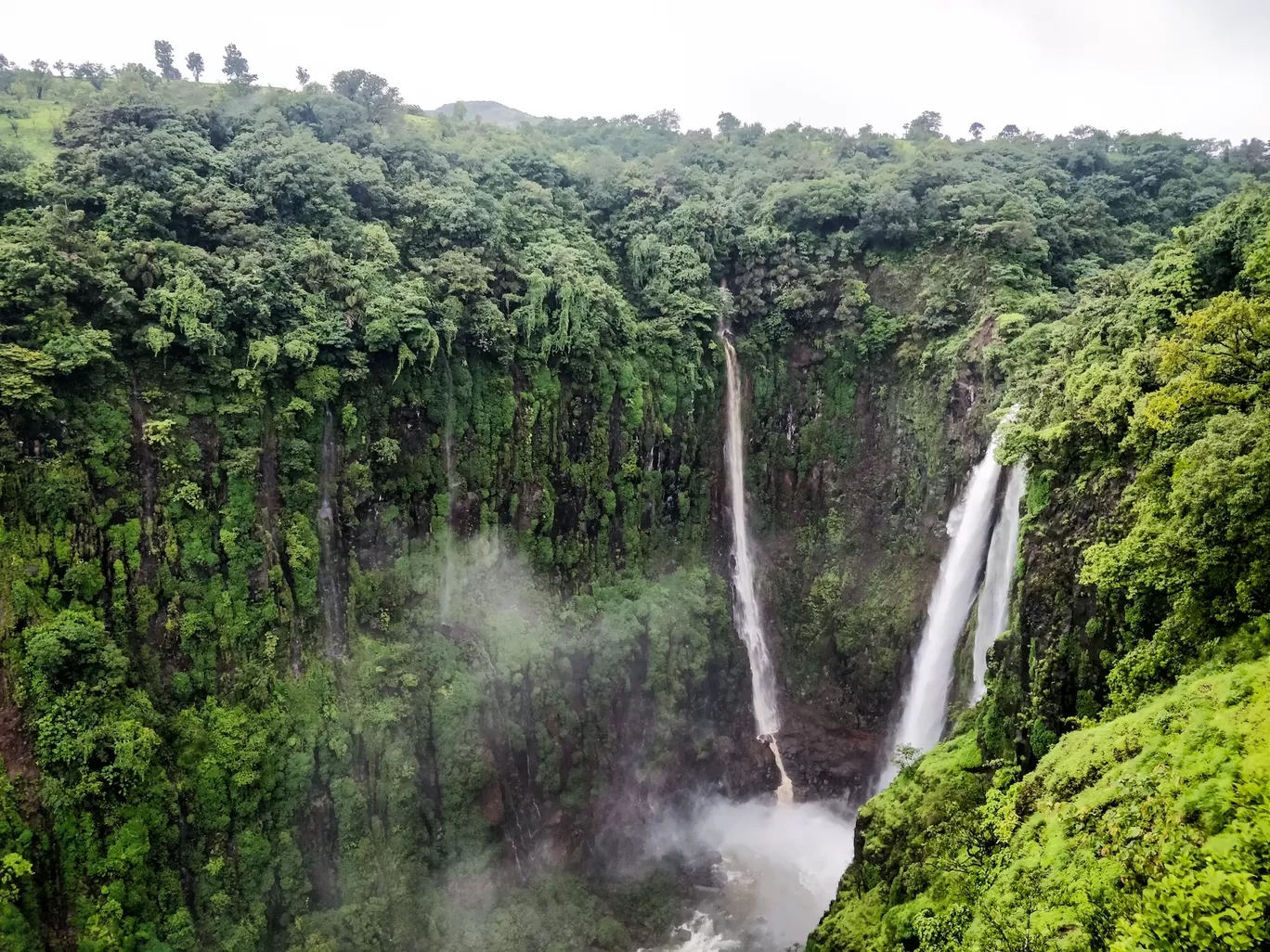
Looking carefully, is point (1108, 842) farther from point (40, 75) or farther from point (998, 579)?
point (40, 75)

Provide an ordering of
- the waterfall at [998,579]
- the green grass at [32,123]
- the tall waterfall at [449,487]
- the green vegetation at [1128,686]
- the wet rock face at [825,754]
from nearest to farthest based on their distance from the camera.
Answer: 1. the green vegetation at [1128,686]
2. the waterfall at [998,579]
3. the green grass at [32,123]
4. the tall waterfall at [449,487]
5. the wet rock face at [825,754]

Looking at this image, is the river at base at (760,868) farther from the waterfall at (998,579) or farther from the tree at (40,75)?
the tree at (40,75)

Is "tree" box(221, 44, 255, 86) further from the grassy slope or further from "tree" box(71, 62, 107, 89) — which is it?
the grassy slope

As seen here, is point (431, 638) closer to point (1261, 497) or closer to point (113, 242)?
point (113, 242)

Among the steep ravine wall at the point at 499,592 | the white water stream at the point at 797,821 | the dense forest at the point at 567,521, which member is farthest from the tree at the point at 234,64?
the white water stream at the point at 797,821

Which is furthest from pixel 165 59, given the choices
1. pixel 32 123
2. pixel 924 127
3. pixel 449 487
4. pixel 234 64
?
pixel 924 127

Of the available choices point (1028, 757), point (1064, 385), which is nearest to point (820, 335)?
point (1064, 385)
